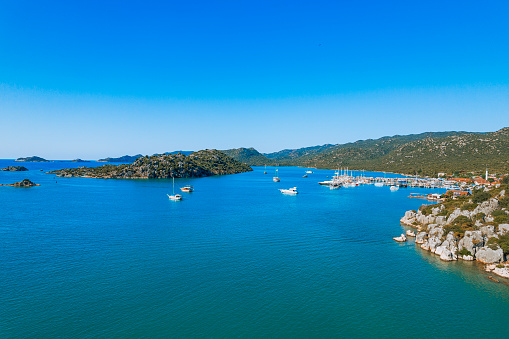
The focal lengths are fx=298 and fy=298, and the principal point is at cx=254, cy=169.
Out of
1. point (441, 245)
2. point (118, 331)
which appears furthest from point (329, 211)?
point (118, 331)

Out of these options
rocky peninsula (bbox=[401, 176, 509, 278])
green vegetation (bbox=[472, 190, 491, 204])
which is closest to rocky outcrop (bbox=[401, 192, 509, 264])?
rocky peninsula (bbox=[401, 176, 509, 278])

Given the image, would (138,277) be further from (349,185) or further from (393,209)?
(349,185)

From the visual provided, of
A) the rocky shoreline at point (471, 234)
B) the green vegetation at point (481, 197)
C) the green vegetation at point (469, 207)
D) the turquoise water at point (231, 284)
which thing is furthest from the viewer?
the green vegetation at point (481, 197)

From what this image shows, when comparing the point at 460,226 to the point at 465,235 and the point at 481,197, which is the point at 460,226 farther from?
the point at 481,197

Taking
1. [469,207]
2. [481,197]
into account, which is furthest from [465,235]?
[481,197]

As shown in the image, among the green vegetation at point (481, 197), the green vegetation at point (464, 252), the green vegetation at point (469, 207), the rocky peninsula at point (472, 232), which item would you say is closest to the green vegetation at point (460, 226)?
the rocky peninsula at point (472, 232)

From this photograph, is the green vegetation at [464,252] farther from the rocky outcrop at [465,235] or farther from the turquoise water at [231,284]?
the turquoise water at [231,284]
